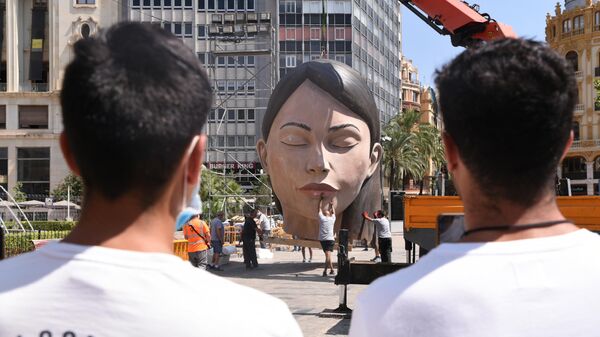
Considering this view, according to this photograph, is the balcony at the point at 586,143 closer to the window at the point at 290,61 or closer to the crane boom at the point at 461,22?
the window at the point at 290,61

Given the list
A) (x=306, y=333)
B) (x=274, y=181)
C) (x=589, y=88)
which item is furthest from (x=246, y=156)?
(x=306, y=333)

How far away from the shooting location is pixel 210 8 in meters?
59.5

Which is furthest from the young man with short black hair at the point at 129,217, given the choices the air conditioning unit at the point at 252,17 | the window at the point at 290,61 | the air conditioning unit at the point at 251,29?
the window at the point at 290,61

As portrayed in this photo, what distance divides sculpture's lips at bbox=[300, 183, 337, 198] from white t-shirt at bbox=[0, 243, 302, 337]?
1335 cm

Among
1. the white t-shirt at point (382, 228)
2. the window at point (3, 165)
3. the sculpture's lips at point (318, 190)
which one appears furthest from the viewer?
the window at point (3, 165)

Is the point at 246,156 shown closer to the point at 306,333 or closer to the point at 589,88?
the point at 589,88

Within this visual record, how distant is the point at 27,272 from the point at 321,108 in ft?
43.3

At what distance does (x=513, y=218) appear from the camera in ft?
7.17

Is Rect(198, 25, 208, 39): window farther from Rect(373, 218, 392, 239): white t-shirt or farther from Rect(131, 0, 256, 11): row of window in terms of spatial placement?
Rect(373, 218, 392, 239): white t-shirt

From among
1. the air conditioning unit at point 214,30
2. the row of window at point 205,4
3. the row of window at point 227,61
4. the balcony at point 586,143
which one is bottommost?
the balcony at point 586,143

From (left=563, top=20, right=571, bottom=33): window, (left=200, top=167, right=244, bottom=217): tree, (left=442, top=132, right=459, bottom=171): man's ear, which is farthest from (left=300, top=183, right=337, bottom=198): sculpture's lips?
(left=563, top=20, right=571, bottom=33): window

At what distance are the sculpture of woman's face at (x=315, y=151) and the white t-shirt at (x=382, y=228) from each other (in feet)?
2.85

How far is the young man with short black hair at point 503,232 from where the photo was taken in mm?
2016

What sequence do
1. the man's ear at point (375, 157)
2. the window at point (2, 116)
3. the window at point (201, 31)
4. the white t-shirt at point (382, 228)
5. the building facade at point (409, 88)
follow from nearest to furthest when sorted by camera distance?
1. the white t-shirt at point (382, 228)
2. the man's ear at point (375, 157)
3. the window at point (2, 116)
4. the window at point (201, 31)
5. the building facade at point (409, 88)
